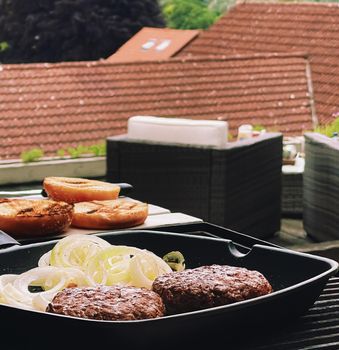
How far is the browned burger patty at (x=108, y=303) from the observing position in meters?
1.60

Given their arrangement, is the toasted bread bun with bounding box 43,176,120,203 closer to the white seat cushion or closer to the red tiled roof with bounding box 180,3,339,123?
the white seat cushion

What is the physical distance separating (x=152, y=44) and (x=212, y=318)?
1067 inches

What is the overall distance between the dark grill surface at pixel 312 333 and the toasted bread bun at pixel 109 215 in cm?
116

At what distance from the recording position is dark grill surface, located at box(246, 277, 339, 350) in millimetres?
1642

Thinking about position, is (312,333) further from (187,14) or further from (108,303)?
(187,14)

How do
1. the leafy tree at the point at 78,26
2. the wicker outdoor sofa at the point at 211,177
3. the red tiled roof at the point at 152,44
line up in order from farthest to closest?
the leafy tree at the point at 78,26 < the red tiled roof at the point at 152,44 < the wicker outdoor sofa at the point at 211,177

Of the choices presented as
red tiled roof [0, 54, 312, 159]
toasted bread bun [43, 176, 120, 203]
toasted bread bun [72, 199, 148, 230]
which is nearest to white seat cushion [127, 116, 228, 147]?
toasted bread bun [43, 176, 120, 203]

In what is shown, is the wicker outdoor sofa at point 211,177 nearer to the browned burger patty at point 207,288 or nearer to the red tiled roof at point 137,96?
the browned burger patty at point 207,288

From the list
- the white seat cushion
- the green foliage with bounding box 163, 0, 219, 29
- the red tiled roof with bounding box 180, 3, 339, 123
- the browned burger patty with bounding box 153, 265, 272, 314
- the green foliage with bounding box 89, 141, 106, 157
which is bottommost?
the green foliage with bounding box 163, 0, 219, 29

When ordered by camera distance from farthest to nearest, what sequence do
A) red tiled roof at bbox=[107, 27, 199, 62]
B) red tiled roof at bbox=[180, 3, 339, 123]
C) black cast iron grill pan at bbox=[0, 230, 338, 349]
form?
red tiled roof at bbox=[107, 27, 199, 62] < red tiled roof at bbox=[180, 3, 339, 123] < black cast iron grill pan at bbox=[0, 230, 338, 349]

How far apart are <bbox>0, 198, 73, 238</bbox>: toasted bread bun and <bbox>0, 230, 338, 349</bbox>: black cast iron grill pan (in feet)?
2.72

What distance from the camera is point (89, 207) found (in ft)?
9.66

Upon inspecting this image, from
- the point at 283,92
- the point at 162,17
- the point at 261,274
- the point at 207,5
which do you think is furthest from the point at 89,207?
the point at 207,5

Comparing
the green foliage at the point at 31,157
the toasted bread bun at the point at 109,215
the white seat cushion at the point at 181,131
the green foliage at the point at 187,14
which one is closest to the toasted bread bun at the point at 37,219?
the toasted bread bun at the point at 109,215
